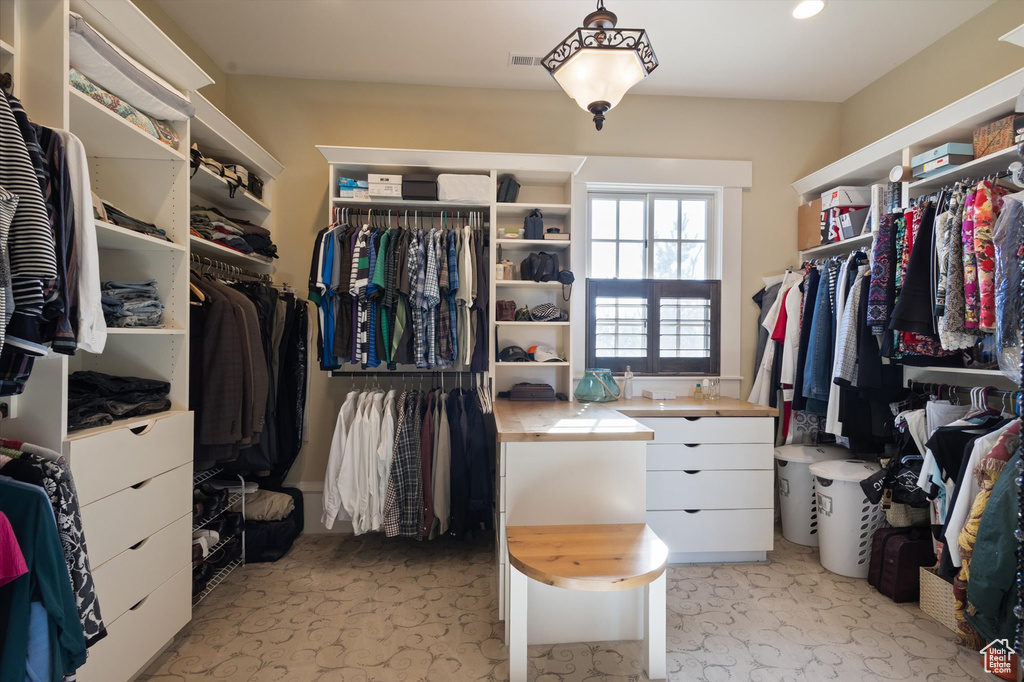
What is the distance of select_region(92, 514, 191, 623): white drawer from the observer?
151 centimetres

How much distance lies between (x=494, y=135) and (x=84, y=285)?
242cm

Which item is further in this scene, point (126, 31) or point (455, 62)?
point (455, 62)

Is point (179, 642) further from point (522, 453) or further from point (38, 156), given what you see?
point (38, 156)

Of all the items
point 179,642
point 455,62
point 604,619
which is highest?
point 455,62

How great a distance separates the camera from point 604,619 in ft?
5.99

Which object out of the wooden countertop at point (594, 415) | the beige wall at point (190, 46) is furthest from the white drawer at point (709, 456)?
the beige wall at point (190, 46)

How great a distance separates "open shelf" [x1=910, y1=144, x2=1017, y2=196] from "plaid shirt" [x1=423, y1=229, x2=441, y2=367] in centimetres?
241

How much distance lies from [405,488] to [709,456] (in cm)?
164

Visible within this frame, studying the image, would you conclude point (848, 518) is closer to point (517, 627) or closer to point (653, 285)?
point (653, 285)

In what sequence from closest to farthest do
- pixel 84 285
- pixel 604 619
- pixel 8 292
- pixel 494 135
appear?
pixel 8 292 → pixel 84 285 → pixel 604 619 → pixel 494 135

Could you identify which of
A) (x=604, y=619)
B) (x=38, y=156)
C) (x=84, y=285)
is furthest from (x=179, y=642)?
(x=38, y=156)

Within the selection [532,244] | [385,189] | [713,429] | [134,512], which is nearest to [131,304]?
[134,512]

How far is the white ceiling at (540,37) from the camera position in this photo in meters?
2.38

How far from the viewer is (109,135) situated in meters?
1.72
